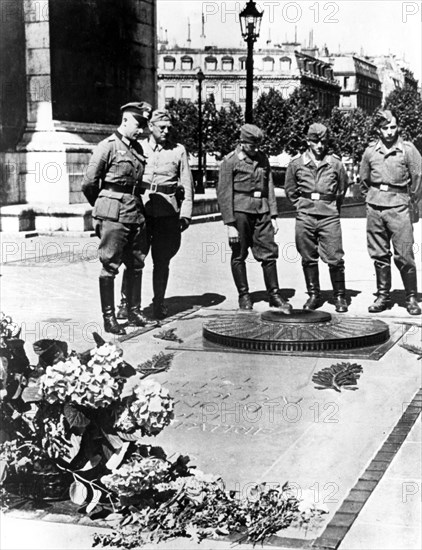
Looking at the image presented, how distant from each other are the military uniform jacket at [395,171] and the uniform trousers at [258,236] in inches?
43.2

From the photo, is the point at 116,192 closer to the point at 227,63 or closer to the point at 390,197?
the point at 390,197

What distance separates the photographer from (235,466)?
16.9 ft

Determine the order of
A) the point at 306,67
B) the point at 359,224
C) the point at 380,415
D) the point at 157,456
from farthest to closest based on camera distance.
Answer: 1. the point at 306,67
2. the point at 359,224
3. the point at 380,415
4. the point at 157,456

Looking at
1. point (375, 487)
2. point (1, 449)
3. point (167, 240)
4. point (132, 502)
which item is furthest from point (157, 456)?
point (167, 240)

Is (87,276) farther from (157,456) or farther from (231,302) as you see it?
(157,456)

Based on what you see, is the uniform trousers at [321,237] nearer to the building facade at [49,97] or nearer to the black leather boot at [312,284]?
the black leather boot at [312,284]

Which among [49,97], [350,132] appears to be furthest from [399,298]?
[350,132]

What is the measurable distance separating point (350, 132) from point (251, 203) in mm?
62870

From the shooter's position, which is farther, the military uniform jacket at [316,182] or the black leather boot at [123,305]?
the military uniform jacket at [316,182]

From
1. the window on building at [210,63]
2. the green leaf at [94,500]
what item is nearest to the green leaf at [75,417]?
the green leaf at [94,500]

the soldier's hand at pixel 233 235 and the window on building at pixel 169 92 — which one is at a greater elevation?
the window on building at pixel 169 92

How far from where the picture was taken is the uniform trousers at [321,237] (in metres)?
10.4

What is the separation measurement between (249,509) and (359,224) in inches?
825

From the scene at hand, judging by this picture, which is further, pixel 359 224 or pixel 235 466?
pixel 359 224
